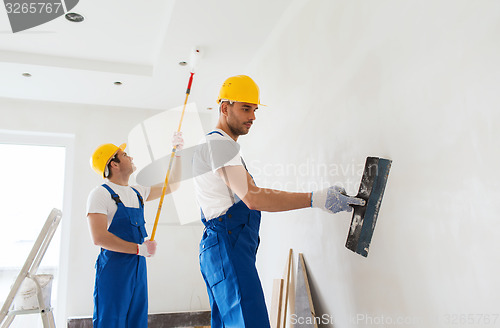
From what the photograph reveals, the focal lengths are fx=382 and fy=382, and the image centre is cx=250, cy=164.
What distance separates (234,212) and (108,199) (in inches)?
42.6

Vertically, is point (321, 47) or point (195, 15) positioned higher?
point (195, 15)

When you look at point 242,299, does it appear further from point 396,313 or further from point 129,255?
point 129,255

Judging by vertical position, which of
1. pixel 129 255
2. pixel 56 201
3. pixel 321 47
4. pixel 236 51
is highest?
pixel 236 51

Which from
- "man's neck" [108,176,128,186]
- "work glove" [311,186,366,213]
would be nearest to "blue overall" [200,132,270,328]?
"work glove" [311,186,366,213]

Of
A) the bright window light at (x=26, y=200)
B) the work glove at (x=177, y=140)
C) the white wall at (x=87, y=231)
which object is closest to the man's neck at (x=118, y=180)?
the work glove at (x=177, y=140)

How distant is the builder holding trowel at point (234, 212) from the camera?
1626mm

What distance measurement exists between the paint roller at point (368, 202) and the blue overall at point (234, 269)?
1.52ft

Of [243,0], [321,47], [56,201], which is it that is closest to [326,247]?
[321,47]

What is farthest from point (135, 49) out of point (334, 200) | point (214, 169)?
point (334, 200)

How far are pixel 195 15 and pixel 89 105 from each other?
2.41 metres

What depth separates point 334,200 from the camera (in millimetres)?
1635

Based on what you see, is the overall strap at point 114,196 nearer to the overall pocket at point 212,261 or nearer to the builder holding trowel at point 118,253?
the builder holding trowel at point 118,253

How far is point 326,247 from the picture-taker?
6.72 feet

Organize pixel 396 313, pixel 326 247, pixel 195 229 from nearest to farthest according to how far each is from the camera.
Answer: pixel 396 313 < pixel 326 247 < pixel 195 229
